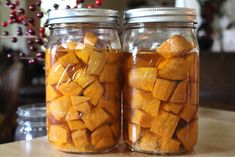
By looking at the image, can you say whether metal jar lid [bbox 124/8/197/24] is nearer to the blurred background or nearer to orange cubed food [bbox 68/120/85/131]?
orange cubed food [bbox 68/120/85/131]

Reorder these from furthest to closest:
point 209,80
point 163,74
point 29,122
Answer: point 209,80, point 29,122, point 163,74

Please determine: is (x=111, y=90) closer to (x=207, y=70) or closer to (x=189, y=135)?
(x=189, y=135)

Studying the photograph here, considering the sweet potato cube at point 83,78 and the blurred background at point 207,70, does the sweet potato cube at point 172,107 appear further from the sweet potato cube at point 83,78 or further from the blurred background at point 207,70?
the blurred background at point 207,70

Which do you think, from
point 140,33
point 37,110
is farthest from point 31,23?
point 140,33

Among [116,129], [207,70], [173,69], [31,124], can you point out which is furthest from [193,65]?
[207,70]

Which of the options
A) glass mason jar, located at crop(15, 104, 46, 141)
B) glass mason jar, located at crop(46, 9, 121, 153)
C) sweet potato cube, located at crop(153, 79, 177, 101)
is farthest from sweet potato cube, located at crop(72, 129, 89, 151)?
glass mason jar, located at crop(15, 104, 46, 141)

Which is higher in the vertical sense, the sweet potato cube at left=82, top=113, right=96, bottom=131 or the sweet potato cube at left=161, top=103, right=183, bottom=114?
the sweet potato cube at left=161, top=103, right=183, bottom=114

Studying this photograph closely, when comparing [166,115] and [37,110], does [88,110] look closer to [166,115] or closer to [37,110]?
[166,115]

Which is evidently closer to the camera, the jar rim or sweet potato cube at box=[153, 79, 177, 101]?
sweet potato cube at box=[153, 79, 177, 101]
